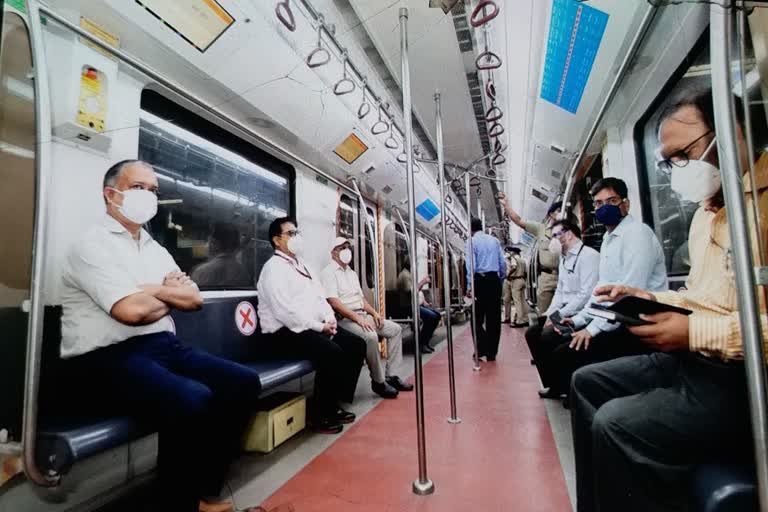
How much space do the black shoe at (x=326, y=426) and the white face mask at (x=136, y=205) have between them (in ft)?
5.12

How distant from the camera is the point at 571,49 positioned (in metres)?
2.51

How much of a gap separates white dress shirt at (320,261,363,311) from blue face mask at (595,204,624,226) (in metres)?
2.01

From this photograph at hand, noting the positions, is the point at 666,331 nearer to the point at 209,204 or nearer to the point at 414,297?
the point at 414,297

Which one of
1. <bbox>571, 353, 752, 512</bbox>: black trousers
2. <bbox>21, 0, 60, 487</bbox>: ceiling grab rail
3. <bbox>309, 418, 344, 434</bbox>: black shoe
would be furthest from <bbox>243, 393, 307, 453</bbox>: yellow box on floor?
<bbox>571, 353, 752, 512</bbox>: black trousers

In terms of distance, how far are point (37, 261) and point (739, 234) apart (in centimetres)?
177

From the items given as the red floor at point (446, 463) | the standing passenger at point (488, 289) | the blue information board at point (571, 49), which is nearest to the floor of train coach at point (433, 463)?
the red floor at point (446, 463)

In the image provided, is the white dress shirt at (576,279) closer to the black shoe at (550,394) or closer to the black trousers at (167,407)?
the black shoe at (550,394)

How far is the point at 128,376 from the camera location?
52.5 inches

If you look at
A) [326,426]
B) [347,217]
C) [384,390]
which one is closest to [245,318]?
[326,426]

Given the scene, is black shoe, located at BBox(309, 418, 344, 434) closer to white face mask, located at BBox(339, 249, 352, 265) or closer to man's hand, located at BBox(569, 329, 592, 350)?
white face mask, located at BBox(339, 249, 352, 265)

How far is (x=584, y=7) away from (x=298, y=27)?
164 centimetres

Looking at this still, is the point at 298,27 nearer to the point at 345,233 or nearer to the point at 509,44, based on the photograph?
the point at 509,44

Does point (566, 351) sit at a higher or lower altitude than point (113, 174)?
lower

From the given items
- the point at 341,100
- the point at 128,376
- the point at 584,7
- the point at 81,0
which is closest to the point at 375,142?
the point at 341,100
